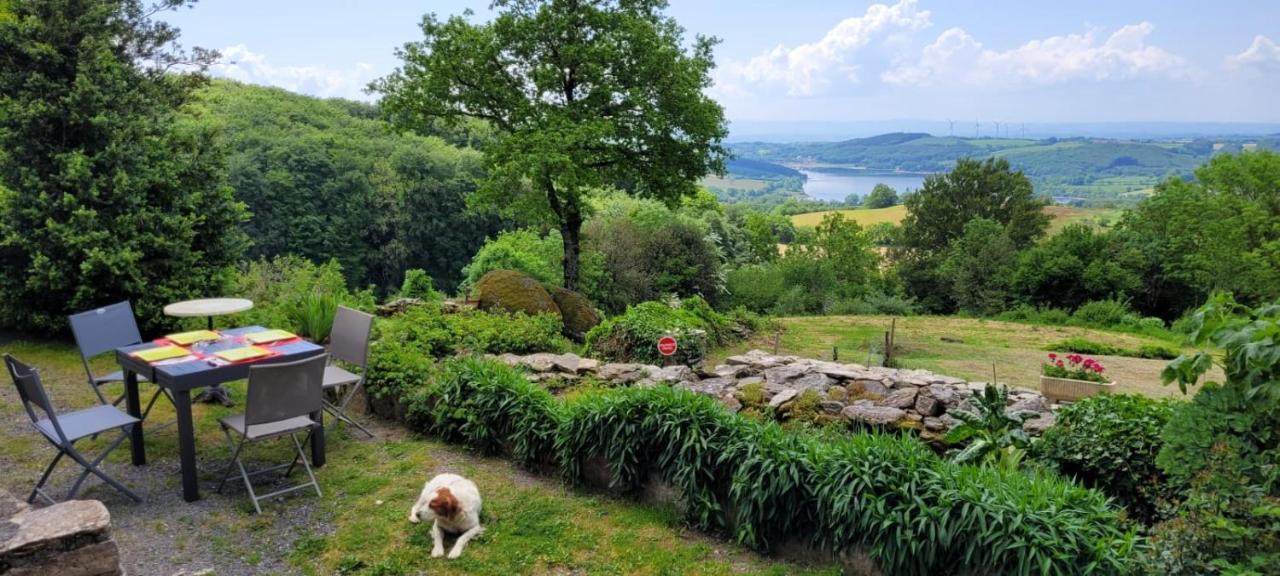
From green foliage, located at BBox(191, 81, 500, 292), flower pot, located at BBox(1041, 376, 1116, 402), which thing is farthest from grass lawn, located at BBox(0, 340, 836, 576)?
green foliage, located at BBox(191, 81, 500, 292)

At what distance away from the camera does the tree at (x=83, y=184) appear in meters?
8.32

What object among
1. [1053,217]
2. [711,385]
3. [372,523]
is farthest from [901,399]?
[1053,217]

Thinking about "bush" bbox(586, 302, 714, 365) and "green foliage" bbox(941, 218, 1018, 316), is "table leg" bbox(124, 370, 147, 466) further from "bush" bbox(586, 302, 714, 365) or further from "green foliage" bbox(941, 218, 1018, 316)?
"green foliage" bbox(941, 218, 1018, 316)

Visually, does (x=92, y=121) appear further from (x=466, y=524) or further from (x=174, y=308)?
(x=466, y=524)

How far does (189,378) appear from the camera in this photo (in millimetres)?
4715

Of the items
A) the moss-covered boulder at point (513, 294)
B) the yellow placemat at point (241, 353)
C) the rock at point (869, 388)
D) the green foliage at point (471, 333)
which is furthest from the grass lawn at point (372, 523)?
the moss-covered boulder at point (513, 294)

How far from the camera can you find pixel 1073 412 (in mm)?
4484

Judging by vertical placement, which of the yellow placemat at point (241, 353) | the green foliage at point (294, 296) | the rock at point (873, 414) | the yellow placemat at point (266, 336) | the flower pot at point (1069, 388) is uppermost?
the yellow placemat at point (266, 336)

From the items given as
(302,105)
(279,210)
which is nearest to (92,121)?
(279,210)

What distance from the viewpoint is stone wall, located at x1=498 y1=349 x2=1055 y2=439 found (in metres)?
5.64

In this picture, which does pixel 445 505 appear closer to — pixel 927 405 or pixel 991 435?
pixel 991 435

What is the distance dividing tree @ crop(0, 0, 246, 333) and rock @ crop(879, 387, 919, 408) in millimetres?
8283

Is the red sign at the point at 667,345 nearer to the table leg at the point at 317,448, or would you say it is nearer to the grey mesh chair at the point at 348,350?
the grey mesh chair at the point at 348,350

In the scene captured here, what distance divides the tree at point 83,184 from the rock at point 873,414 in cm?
802
